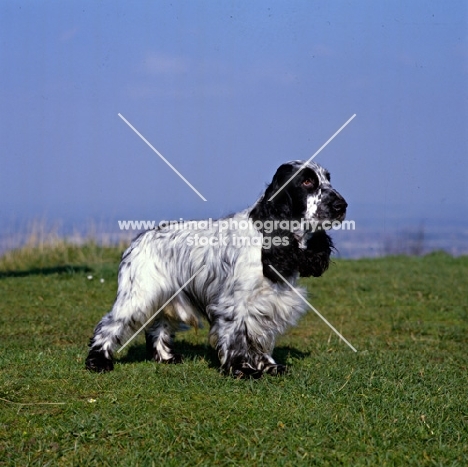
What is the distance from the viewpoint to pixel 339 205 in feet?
20.4

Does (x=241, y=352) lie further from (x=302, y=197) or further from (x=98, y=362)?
(x=302, y=197)

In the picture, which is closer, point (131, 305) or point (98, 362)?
point (98, 362)

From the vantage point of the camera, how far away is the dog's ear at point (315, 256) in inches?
262

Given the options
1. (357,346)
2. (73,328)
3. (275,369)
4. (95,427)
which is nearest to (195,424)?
(95,427)

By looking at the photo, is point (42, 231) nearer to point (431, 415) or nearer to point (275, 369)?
point (275, 369)

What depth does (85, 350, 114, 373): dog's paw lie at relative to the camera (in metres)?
6.48

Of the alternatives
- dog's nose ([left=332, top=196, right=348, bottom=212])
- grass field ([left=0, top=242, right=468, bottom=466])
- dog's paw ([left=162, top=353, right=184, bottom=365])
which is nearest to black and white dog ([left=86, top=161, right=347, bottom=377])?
dog's nose ([left=332, top=196, right=348, bottom=212])

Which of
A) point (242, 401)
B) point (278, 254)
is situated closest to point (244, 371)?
point (242, 401)

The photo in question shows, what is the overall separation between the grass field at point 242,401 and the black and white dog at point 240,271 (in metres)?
0.31

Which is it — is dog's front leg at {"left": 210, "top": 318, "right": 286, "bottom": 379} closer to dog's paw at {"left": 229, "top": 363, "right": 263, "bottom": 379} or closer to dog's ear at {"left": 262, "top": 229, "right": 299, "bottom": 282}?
dog's paw at {"left": 229, "top": 363, "right": 263, "bottom": 379}

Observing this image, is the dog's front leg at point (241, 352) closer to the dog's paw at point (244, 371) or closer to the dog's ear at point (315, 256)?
the dog's paw at point (244, 371)

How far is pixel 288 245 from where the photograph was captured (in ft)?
21.2

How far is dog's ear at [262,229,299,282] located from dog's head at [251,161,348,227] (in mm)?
162

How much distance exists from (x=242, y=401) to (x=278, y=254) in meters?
1.47
